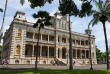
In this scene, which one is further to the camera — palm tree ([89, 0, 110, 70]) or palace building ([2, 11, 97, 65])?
palace building ([2, 11, 97, 65])

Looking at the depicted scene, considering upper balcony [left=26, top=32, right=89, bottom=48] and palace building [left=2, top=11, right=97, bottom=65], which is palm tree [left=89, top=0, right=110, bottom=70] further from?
upper balcony [left=26, top=32, right=89, bottom=48]

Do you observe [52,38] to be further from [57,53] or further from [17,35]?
[17,35]

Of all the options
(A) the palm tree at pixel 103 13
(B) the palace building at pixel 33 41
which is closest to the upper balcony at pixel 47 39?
(B) the palace building at pixel 33 41

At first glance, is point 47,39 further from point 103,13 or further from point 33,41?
point 103,13

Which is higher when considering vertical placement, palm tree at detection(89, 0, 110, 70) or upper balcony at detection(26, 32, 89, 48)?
palm tree at detection(89, 0, 110, 70)

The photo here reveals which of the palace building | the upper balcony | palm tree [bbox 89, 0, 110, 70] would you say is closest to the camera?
palm tree [bbox 89, 0, 110, 70]

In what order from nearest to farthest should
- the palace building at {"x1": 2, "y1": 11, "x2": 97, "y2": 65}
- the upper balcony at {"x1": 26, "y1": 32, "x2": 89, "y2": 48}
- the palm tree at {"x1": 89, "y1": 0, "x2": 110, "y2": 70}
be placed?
the palm tree at {"x1": 89, "y1": 0, "x2": 110, "y2": 70} → the palace building at {"x1": 2, "y1": 11, "x2": 97, "y2": 65} → the upper balcony at {"x1": 26, "y1": 32, "x2": 89, "y2": 48}

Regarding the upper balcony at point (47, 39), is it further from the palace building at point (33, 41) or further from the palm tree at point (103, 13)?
the palm tree at point (103, 13)

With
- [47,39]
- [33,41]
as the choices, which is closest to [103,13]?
[33,41]

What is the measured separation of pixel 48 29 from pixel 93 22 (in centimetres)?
1894

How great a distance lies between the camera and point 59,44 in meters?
40.2

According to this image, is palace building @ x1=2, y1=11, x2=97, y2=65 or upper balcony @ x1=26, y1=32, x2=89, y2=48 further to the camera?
upper balcony @ x1=26, y1=32, x2=89, y2=48

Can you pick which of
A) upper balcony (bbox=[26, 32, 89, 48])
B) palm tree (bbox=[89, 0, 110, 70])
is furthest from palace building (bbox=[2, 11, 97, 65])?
palm tree (bbox=[89, 0, 110, 70])

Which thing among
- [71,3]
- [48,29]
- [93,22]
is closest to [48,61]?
[48,29]
